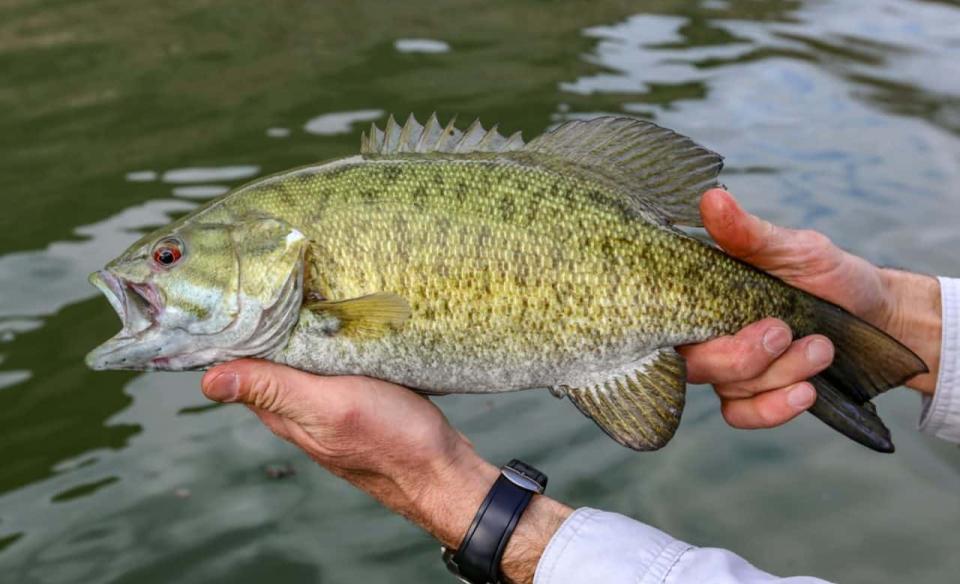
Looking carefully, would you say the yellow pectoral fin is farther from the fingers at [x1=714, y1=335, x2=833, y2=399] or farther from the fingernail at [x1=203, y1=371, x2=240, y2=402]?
the fingers at [x1=714, y1=335, x2=833, y2=399]

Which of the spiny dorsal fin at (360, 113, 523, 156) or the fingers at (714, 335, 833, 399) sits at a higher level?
the spiny dorsal fin at (360, 113, 523, 156)

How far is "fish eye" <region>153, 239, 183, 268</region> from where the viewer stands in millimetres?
2723

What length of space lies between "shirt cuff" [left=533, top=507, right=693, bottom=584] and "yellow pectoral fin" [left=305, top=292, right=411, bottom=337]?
31.8 inches

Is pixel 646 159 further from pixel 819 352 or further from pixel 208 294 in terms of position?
pixel 208 294

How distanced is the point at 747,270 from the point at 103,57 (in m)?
9.03

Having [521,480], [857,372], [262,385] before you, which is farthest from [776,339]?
[262,385]

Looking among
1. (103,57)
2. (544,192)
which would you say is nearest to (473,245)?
(544,192)

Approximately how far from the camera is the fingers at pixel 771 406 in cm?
302

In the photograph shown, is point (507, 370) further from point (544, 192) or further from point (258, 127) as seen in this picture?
point (258, 127)

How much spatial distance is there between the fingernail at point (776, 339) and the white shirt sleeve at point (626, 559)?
2.03 ft

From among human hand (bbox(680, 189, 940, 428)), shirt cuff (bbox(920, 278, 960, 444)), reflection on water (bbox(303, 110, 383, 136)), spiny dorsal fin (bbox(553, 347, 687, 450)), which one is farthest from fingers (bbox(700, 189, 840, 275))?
reflection on water (bbox(303, 110, 383, 136))

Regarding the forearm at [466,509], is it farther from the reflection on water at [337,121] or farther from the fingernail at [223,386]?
the reflection on water at [337,121]

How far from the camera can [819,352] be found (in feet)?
9.43

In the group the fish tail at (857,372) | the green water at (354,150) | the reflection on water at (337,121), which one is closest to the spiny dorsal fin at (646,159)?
the fish tail at (857,372)
